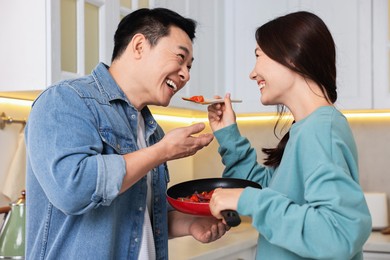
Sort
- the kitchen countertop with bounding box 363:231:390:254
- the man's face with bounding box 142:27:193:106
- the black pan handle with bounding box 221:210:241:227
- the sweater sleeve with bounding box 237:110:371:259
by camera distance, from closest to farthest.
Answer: the sweater sleeve with bounding box 237:110:371:259 < the black pan handle with bounding box 221:210:241:227 < the man's face with bounding box 142:27:193:106 < the kitchen countertop with bounding box 363:231:390:254

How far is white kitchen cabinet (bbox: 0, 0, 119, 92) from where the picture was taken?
1940mm

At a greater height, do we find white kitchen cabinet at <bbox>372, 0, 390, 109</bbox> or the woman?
white kitchen cabinet at <bbox>372, 0, 390, 109</bbox>

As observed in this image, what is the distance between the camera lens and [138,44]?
1585 millimetres

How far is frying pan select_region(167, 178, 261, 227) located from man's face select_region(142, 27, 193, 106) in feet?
0.91

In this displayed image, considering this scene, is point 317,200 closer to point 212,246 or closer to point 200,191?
point 200,191

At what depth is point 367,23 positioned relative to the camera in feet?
10.0

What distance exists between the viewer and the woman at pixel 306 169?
121 centimetres

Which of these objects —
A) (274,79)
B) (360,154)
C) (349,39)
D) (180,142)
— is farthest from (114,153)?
(360,154)

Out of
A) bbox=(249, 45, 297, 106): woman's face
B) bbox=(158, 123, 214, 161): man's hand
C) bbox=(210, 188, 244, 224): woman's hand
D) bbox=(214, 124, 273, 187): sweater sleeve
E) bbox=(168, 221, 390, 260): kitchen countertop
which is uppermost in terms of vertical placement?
bbox=(249, 45, 297, 106): woman's face

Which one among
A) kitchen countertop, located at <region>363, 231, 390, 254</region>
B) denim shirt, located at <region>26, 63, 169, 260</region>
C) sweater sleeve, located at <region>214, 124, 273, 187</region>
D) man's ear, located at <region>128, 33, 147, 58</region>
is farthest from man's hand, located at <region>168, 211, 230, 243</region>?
kitchen countertop, located at <region>363, 231, 390, 254</region>

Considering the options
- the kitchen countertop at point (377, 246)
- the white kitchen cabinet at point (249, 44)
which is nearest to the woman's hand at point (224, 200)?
the white kitchen cabinet at point (249, 44)

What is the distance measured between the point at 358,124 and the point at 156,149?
7.35 ft

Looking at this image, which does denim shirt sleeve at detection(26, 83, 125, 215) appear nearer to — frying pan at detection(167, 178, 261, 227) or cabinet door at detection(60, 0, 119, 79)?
frying pan at detection(167, 178, 261, 227)

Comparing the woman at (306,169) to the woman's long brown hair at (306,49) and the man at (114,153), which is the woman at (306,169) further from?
the man at (114,153)
